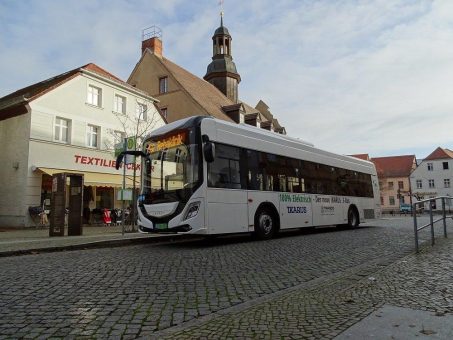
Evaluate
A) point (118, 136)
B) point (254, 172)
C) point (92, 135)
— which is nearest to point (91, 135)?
point (92, 135)

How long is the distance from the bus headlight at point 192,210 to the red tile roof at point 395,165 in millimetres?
78379

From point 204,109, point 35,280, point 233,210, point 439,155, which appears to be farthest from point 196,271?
point 439,155

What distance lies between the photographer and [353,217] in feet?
58.5

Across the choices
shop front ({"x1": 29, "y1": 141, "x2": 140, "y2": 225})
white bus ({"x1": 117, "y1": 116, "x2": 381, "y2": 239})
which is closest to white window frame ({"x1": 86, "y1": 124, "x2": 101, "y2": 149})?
shop front ({"x1": 29, "y1": 141, "x2": 140, "y2": 225})

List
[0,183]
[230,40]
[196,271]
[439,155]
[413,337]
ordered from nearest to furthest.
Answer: [413,337] → [196,271] → [0,183] → [230,40] → [439,155]

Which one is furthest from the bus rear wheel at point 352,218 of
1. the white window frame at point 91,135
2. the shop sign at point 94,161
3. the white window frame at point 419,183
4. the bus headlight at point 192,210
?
the white window frame at point 419,183

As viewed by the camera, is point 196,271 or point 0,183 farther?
point 0,183

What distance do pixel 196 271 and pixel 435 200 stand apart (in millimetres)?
6481

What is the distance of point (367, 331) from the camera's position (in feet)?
11.2

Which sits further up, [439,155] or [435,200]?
[439,155]

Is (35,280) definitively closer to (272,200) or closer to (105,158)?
(272,200)

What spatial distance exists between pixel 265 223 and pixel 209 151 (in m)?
3.47

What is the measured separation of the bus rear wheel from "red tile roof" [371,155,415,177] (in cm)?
6849

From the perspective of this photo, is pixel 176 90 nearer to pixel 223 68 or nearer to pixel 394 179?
pixel 223 68
